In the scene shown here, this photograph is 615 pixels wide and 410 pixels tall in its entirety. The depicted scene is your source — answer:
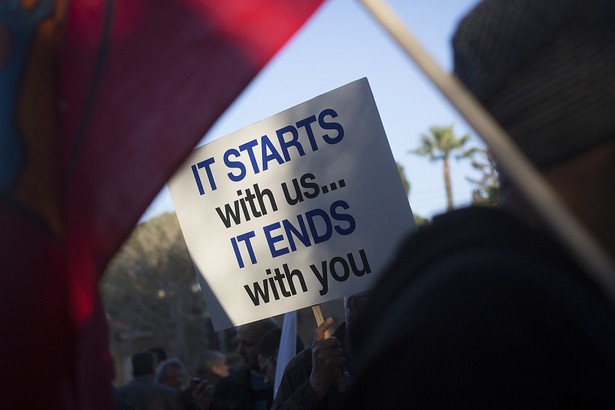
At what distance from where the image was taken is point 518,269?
1102mm

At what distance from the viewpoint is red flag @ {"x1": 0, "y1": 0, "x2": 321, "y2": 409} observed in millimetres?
2449

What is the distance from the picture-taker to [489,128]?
1.32 m

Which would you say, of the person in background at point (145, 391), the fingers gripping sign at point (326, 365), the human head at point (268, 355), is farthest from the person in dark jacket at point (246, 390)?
the fingers gripping sign at point (326, 365)

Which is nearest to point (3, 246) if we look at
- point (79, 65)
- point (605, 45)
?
point (79, 65)

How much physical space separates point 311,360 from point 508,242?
11.9 ft

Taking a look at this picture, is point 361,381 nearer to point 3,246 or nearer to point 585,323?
point 585,323

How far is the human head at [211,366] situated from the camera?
905 cm

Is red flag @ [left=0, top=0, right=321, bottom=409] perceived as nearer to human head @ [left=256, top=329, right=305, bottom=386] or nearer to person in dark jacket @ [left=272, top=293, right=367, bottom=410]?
person in dark jacket @ [left=272, top=293, right=367, bottom=410]

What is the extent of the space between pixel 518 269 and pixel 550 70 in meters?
0.32

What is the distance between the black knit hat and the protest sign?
3.07m

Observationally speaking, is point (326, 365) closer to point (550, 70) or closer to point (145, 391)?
point (550, 70)

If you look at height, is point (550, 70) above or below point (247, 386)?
above

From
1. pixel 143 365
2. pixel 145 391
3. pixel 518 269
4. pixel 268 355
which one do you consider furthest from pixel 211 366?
pixel 518 269

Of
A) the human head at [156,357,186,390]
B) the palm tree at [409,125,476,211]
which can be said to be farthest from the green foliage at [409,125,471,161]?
the human head at [156,357,186,390]
